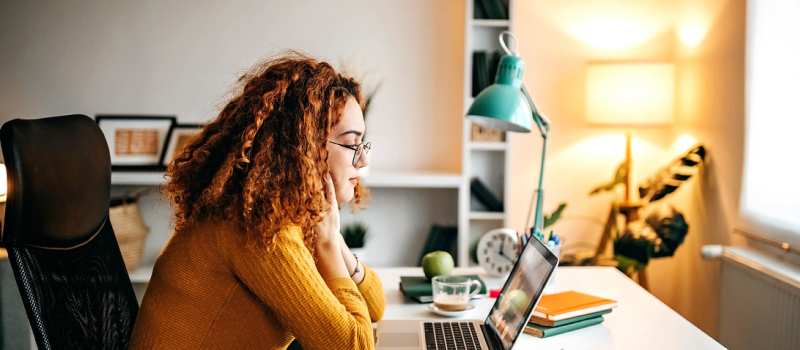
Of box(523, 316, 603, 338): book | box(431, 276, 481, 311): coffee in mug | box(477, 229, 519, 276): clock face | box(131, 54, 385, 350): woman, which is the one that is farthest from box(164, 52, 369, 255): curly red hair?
box(477, 229, 519, 276): clock face

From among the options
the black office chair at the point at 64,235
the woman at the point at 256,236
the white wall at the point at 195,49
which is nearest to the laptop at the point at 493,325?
the woman at the point at 256,236

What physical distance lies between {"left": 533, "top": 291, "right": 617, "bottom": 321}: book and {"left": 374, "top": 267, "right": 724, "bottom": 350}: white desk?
0.04 m

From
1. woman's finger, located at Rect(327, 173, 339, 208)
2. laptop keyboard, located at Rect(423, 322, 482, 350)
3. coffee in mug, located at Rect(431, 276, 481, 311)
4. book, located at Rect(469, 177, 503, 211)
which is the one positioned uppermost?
woman's finger, located at Rect(327, 173, 339, 208)

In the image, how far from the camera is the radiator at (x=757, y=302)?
173 cm

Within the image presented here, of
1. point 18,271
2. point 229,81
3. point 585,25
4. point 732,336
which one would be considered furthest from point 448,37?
point 18,271

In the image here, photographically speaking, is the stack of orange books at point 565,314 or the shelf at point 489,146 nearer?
the stack of orange books at point 565,314

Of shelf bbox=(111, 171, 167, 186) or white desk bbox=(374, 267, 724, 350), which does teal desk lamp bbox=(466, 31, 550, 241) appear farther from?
shelf bbox=(111, 171, 167, 186)

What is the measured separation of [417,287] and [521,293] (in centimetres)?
42

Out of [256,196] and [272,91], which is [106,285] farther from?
[272,91]

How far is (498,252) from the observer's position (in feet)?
5.63

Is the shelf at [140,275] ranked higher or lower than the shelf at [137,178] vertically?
lower

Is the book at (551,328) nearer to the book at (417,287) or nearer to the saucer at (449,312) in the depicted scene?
the saucer at (449,312)

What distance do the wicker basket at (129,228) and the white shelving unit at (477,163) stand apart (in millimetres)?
1539

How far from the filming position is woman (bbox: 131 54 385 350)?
3.24 ft
